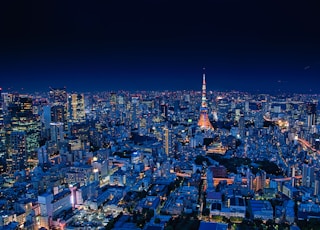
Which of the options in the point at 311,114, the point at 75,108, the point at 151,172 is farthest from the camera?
the point at 75,108

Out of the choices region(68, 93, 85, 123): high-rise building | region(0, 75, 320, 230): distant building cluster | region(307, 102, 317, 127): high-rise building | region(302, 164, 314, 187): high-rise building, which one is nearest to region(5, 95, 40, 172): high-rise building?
region(0, 75, 320, 230): distant building cluster

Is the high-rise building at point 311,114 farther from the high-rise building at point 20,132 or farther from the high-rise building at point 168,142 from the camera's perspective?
the high-rise building at point 20,132

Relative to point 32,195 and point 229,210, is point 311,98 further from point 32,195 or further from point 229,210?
point 32,195

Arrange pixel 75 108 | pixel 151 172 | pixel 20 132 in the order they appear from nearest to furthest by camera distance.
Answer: pixel 151 172
pixel 20 132
pixel 75 108

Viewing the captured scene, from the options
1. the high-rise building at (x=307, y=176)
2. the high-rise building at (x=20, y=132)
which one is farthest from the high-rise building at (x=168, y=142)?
the high-rise building at (x=307, y=176)

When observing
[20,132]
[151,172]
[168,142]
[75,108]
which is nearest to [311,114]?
[168,142]

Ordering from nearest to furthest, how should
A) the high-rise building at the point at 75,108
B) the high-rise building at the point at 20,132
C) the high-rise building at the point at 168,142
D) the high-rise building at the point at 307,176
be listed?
the high-rise building at the point at 307,176
the high-rise building at the point at 20,132
the high-rise building at the point at 168,142
the high-rise building at the point at 75,108

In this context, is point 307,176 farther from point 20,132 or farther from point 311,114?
point 20,132

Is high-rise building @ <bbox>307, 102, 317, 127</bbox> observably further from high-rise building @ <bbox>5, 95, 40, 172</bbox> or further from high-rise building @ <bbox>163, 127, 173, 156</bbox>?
high-rise building @ <bbox>5, 95, 40, 172</bbox>
